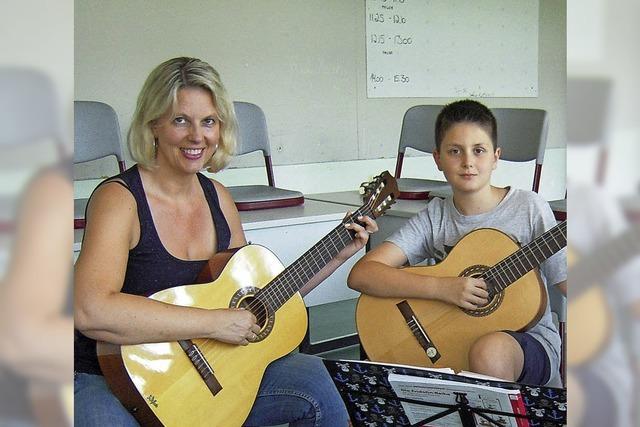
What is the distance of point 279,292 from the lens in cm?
204

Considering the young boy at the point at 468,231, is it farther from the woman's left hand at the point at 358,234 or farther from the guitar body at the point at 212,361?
the guitar body at the point at 212,361

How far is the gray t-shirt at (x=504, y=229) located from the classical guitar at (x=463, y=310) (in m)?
0.05

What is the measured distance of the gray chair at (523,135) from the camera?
3.34 meters

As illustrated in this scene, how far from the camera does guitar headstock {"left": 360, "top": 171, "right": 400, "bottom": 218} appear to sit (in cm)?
218

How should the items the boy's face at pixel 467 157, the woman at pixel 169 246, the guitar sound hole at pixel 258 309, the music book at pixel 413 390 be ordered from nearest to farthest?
the music book at pixel 413 390 → the woman at pixel 169 246 → the guitar sound hole at pixel 258 309 → the boy's face at pixel 467 157

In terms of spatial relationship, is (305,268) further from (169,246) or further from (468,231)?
(468,231)

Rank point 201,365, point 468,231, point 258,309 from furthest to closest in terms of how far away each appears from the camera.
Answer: point 468,231 → point 258,309 → point 201,365

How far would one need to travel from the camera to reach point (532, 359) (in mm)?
2039

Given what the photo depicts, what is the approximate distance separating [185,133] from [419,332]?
77 cm
